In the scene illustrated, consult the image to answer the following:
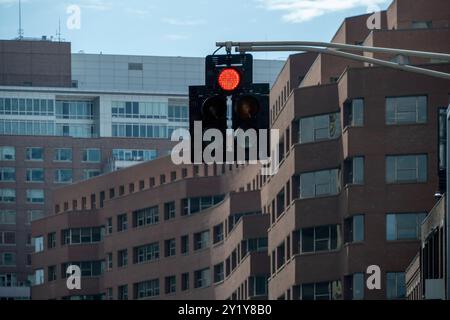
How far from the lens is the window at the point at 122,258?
146 meters

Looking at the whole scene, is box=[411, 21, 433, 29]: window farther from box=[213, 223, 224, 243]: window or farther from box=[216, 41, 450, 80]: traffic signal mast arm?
box=[216, 41, 450, 80]: traffic signal mast arm

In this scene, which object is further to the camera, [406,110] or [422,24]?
[422,24]

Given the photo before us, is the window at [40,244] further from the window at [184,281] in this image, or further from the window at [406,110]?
the window at [406,110]

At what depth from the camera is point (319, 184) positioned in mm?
91875

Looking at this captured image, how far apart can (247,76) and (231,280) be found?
95.0 metres

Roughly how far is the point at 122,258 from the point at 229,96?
12202cm

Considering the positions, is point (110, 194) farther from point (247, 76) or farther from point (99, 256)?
point (247, 76)

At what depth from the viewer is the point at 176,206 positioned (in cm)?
13788

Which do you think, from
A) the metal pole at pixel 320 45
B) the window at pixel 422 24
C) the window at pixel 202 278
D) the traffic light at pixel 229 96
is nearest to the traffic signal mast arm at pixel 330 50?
the metal pole at pixel 320 45

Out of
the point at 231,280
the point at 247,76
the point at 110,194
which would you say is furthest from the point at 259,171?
the point at 247,76

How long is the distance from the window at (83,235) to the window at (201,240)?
2523 centimetres

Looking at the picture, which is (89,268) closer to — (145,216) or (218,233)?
(145,216)

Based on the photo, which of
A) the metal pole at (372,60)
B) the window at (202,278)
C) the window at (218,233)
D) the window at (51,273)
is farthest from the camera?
the window at (51,273)

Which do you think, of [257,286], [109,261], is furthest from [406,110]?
[109,261]
